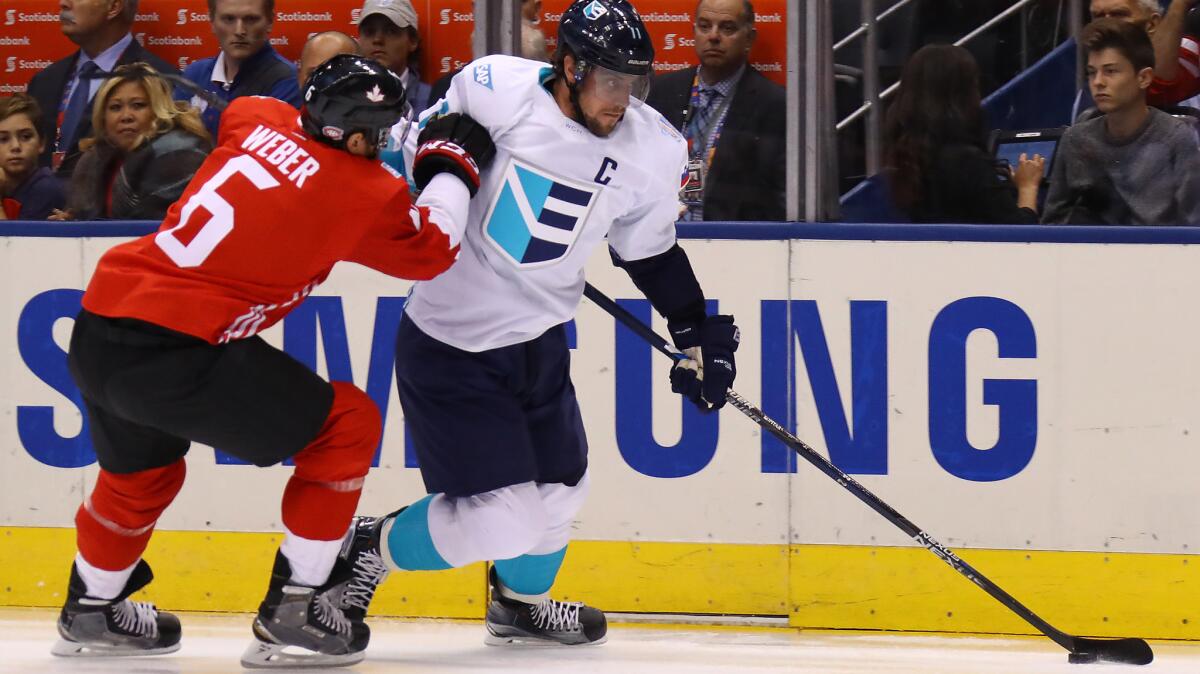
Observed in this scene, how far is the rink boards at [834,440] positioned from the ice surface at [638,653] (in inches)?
4.0

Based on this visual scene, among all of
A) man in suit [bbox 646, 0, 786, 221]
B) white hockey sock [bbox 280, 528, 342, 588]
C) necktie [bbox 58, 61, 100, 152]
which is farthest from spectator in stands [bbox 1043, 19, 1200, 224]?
necktie [bbox 58, 61, 100, 152]

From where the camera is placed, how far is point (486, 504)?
317 cm

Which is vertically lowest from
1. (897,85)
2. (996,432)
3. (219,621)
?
(219,621)

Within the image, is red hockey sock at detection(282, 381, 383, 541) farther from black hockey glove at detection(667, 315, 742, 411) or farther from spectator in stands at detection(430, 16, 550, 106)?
spectator in stands at detection(430, 16, 550, 106)

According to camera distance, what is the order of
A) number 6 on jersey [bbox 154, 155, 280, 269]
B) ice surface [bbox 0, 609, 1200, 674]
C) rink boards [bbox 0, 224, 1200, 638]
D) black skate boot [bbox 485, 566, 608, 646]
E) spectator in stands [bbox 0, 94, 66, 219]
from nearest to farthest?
number 6 on jersey [bbox 154, 155, 280, 269] → ice surface [bbox 0, 609, 1200, 674] → black skate boot [bbox 485, 566, 608, 646] → rink boards [bbox 0, 224, 1200, 638] → spectator in stands [bbox 0, 94, 66, 219]

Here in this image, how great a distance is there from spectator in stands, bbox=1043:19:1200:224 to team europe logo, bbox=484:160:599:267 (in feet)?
4.04

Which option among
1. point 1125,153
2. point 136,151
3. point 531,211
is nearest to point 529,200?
point 531,211

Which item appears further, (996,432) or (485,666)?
(996,432)

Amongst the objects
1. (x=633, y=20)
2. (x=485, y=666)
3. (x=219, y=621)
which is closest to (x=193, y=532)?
(x=219, y=621)

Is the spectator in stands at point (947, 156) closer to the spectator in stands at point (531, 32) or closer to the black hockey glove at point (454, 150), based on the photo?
the spectator in stands at point (531, 32)

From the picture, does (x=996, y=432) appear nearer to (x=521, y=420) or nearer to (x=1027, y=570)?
(x=1027, y=570)

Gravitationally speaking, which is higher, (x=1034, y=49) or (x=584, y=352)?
(x=1034, y=49)

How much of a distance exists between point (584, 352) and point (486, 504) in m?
0.79

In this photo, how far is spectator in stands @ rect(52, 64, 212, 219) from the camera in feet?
13.1
